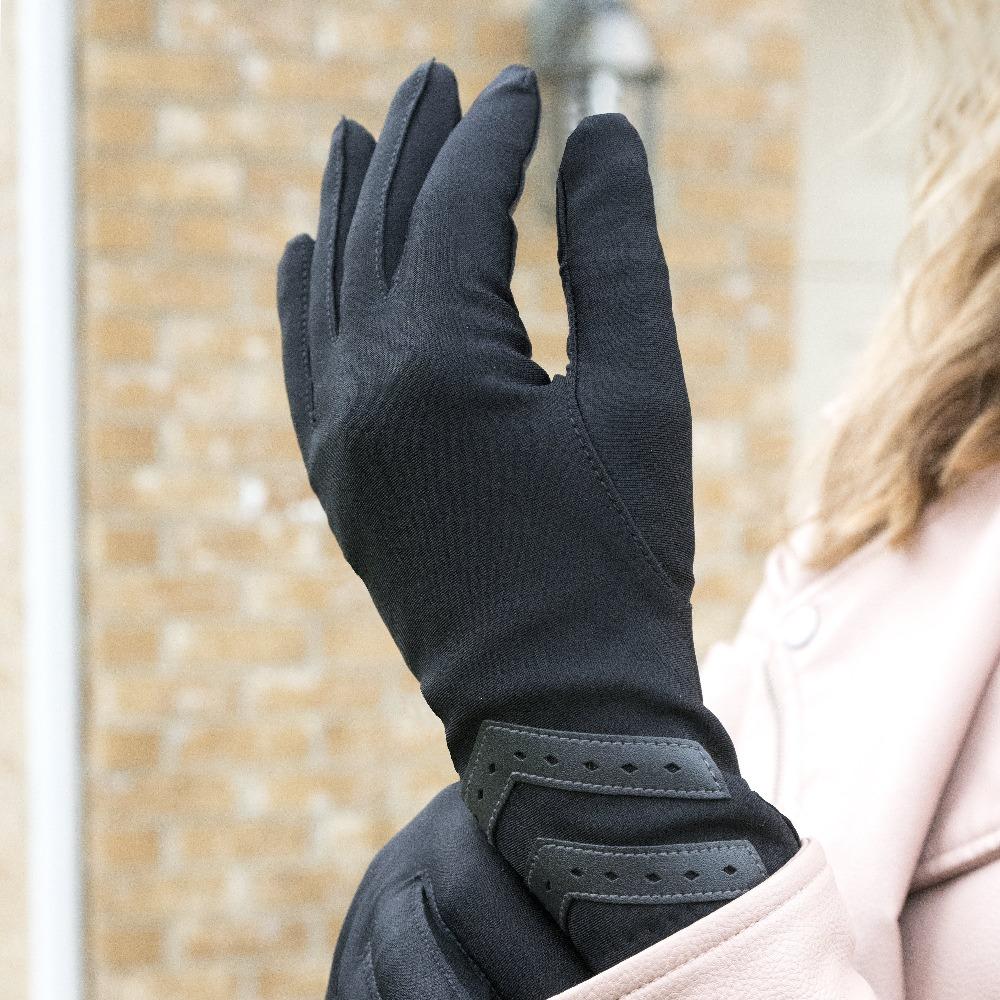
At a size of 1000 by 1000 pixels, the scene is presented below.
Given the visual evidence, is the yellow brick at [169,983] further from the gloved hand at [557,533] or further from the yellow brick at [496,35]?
the yellow brick at [496,35]

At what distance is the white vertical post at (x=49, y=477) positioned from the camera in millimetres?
1366

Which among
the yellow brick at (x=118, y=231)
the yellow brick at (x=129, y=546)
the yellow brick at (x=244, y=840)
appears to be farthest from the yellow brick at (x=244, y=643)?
the yellow brick at (x=118, y=231)

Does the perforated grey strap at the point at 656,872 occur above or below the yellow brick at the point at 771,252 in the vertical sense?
below

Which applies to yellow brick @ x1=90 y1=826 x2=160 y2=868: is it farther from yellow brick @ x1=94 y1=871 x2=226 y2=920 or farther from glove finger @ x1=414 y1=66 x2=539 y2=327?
glove finger @ x1=414 y1=66 x2=539 y2=327

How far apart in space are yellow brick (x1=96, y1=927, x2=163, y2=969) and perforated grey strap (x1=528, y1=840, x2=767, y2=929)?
4.22ft

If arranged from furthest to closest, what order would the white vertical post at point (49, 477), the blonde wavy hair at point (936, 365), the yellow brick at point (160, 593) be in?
the yellow brick at point (160, 593), the white vertical post at point (49, 477), the blonde wavy hair at point (936, 365)

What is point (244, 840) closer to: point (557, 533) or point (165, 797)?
point (165, 797)

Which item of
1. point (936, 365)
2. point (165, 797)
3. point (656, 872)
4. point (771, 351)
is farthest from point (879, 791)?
point (165, 797)

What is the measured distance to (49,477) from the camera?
143 centimetres

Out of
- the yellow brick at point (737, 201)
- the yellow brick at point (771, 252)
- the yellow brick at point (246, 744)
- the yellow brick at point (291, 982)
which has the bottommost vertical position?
the yellow brick at point (291, 982)

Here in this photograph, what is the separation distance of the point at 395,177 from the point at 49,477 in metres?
1.08

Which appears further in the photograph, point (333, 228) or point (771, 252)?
point (771, 252)

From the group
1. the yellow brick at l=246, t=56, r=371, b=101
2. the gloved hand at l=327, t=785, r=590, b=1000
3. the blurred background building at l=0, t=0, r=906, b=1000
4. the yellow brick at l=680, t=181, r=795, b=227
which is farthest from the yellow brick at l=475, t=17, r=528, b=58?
the gloved hand at l=327, t=785, r=590, b=1000

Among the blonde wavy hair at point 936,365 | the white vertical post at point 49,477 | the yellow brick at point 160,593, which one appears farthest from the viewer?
the yellow brick at point 160,593
